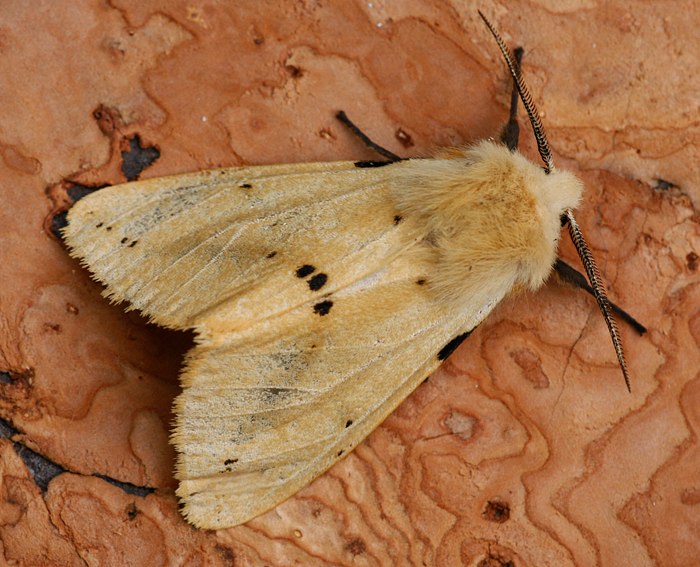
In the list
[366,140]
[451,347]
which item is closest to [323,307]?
[451,347]

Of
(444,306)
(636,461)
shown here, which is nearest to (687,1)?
(444,306)

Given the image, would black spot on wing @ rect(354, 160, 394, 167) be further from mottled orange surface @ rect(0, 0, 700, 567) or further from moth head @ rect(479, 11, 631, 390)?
moth head @ rect(479, 11, 631, 390)

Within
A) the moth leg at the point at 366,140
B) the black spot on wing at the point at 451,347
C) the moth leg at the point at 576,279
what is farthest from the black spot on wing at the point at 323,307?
Result: the moth leg at the point at 576,279

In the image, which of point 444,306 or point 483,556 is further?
point 444,306

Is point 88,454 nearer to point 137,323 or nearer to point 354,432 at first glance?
point 137,323

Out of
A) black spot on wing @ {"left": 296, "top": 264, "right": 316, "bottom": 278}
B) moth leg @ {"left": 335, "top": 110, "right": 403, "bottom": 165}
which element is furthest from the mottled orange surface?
black spot on wing @ {"left": 296, "top": 264, "right": 316, "bottom": 278}

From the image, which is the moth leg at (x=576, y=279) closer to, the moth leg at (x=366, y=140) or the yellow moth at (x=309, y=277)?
the yellow moth at (x=309, y=277)

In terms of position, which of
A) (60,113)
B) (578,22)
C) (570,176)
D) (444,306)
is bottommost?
(60,113)
